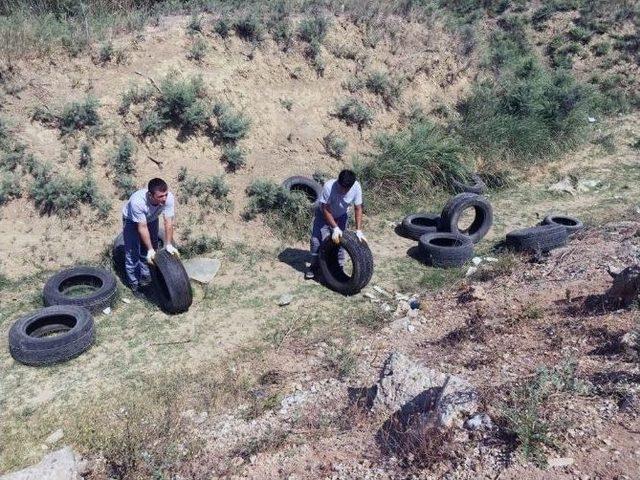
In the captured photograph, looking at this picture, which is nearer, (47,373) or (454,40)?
(47,373)

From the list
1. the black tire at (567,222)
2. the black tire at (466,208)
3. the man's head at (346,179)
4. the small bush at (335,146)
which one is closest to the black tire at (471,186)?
the black tire at (466,208)

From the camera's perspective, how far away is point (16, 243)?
8867 millimetres

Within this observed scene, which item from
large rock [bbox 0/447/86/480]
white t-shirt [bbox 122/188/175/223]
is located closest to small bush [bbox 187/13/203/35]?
white t-shirt [bbox 122/188/175/223]

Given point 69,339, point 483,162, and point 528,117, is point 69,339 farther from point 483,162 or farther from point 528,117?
point 528,117

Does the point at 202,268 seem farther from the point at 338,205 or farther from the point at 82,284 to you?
the point at 338,205

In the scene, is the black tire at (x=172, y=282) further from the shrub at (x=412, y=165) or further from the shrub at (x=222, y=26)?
the shrub at (x=222, y=26)

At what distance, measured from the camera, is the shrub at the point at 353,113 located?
12.4 m

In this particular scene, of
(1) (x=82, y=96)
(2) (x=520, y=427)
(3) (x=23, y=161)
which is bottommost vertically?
(2) (x=520, y=427)

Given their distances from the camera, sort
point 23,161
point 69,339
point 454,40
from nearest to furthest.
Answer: point 69,339
point 23,161
point 454,40

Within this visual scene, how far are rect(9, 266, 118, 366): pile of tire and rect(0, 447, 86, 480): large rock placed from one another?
6.00 feet

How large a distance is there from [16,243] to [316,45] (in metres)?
7.56

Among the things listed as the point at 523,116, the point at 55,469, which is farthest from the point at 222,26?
the point at 55,469

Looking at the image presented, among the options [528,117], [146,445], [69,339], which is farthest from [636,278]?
[528,117]

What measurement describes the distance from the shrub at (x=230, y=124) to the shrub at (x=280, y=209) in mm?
1194
